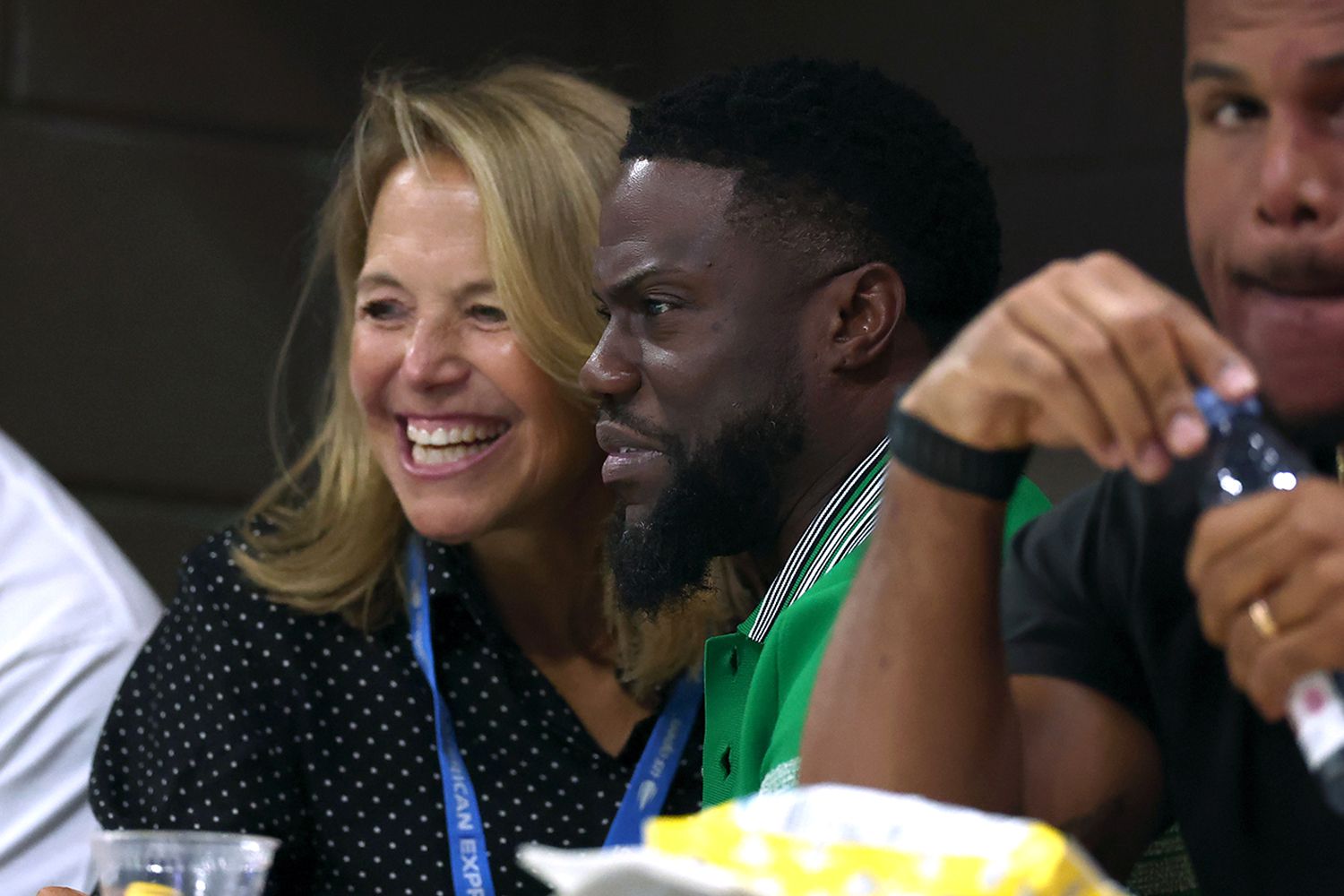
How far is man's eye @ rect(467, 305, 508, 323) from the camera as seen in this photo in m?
2.18

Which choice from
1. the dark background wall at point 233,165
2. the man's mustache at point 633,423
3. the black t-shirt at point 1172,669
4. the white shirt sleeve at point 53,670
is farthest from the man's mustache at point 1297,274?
the dark background wall at point 233,165

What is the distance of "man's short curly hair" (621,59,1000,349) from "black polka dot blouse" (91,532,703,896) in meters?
0.72

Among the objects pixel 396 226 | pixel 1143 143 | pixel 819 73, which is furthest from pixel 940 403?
pixel 1143 143

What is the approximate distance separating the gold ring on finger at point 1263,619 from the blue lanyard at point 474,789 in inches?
50.2

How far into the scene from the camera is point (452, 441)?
2.21 metres

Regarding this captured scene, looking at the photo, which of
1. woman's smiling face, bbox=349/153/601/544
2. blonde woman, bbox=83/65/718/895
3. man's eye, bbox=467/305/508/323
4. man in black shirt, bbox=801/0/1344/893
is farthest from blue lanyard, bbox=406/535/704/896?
man in black shirt, bbox=801/0/1344/893

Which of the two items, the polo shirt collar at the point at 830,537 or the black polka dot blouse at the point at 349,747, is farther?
the black polka dot blouse at the point at 349,747

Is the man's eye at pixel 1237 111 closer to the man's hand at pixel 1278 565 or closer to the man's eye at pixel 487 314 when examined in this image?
the man's hand at pixel 1278 565

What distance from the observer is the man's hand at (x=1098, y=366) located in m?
0.89

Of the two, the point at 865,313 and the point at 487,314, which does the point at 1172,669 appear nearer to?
the point at 865,313

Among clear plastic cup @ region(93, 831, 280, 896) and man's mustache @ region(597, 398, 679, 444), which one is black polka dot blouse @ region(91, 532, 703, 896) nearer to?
man's mustache @ region(597, 398, 679, 444)

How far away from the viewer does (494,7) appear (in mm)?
3529

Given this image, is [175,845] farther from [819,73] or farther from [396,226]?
[396,226]

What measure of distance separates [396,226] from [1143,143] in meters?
1.43
